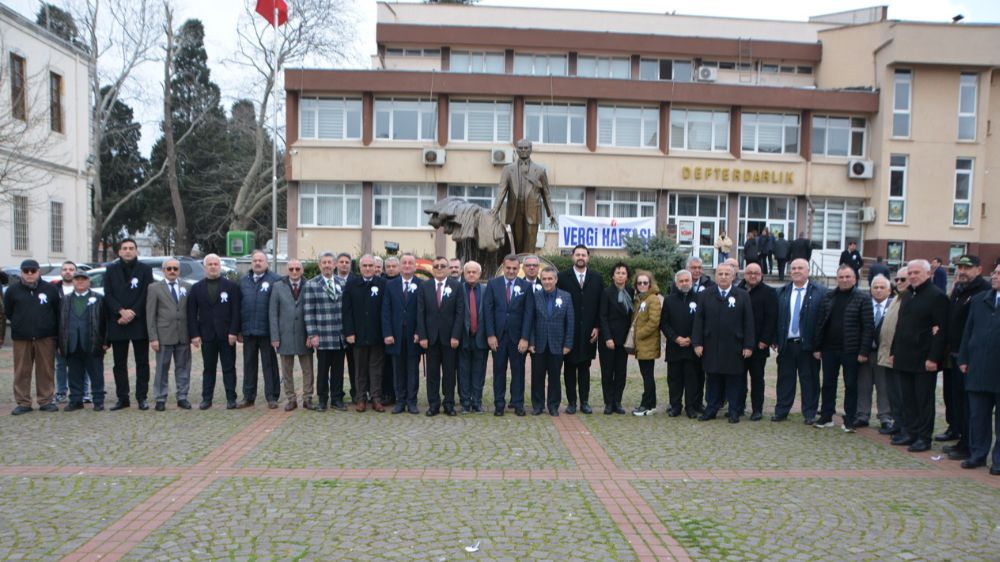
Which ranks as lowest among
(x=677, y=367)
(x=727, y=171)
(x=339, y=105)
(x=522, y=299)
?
(x=677, y=367)

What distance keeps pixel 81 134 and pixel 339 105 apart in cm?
1061

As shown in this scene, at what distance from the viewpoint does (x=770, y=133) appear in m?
34.6

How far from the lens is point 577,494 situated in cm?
590

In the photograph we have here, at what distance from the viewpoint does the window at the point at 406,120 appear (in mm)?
33188

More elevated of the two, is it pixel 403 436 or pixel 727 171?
pixel 727 171

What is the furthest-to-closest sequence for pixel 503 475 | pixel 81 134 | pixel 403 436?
pixel 81 134
pixel 403 436
pixel 503 475

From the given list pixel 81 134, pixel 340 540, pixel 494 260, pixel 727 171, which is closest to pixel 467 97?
pixel 727 171

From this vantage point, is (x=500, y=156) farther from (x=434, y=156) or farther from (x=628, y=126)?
(x=628, y=126)

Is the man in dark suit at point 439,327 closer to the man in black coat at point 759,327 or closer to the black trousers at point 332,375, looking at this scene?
the black trousers at point 332,375

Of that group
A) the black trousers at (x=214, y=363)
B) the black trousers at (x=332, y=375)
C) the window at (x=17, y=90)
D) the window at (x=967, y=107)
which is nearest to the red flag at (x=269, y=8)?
the window at (x=17, y=90)

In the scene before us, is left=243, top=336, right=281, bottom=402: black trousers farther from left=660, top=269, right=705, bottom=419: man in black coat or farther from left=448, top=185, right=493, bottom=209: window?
left=448, top=185, right=493, bottom=209: window

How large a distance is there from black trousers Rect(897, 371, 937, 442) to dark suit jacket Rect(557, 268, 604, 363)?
3.46 m

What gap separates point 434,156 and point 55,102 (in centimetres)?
1493

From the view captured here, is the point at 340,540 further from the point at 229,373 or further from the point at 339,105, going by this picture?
the point at 339,105
